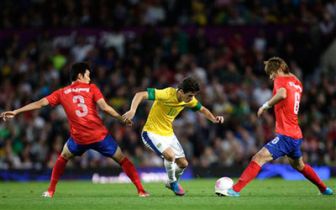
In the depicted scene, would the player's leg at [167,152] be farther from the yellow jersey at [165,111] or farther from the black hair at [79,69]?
the black hair at [79,69]

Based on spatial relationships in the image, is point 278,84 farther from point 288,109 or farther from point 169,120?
point 169,120

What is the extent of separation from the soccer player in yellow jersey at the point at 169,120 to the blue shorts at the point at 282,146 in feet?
3.71

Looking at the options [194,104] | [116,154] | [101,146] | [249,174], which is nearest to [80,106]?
[101,146]

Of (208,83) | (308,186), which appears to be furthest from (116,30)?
(308,186)

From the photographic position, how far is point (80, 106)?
13500 mm

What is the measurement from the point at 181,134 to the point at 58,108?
3.32 meters

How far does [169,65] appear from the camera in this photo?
2402 centimetres

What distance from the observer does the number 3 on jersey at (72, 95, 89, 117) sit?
1348cm

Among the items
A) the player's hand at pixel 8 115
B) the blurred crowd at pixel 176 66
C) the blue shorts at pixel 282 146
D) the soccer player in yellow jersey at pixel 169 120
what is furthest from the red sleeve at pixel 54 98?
the blurred crowd at pixel 176 66

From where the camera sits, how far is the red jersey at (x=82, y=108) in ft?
44.3

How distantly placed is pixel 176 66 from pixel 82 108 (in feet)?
34.4

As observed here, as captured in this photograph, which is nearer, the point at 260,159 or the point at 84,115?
→ the point at 260,159

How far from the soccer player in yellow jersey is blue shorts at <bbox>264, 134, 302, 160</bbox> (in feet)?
3.71

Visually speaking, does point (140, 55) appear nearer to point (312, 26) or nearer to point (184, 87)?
point (312, 26)
